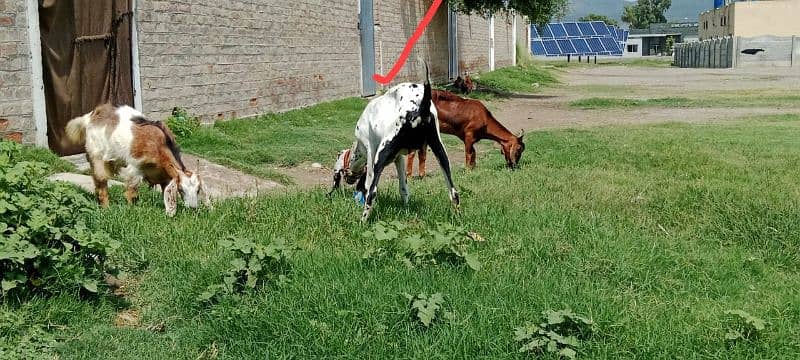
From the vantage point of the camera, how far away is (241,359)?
147 inches

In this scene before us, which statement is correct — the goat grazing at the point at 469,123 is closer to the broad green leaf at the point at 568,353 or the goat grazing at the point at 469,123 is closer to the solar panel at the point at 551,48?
the broad green leaf at the point at 568,353

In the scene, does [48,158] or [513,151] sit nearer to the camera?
[48,158]

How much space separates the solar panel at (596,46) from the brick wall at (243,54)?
54116 millimetres

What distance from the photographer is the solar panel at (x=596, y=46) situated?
69.1 metres

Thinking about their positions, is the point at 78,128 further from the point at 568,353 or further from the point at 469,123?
the point at 568,353

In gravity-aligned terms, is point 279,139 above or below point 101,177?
below

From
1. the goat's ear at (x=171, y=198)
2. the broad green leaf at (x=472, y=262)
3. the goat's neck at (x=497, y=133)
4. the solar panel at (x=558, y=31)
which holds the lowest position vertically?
the broad green leaf at (x=472, y=262)

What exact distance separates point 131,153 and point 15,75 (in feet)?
8.85

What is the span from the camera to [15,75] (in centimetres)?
826

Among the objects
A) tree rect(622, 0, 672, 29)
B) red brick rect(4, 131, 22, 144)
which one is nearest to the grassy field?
red brick rect(4, 131, 22, 144)

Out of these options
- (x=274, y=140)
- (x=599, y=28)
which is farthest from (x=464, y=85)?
(x=599, y=28)

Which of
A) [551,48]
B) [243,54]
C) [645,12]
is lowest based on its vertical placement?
[243,54]

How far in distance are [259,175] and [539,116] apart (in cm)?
991

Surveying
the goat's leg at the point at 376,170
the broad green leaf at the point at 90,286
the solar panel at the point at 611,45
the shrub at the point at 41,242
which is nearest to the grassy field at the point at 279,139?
the goat's leg at the point at 376,170
